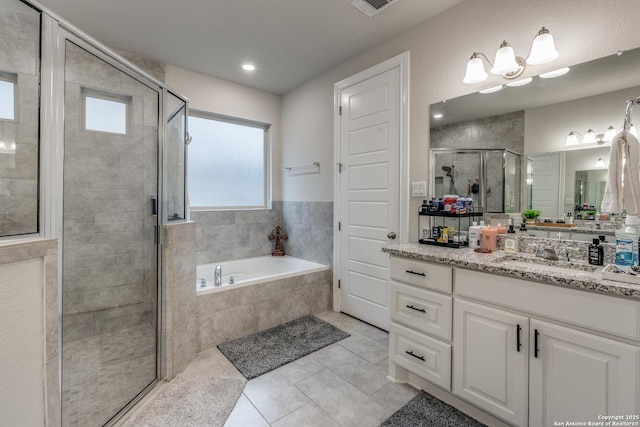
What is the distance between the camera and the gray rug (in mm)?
1513

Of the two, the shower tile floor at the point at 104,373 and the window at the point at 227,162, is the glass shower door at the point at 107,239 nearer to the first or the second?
the shower tile floor at the point at 104,373

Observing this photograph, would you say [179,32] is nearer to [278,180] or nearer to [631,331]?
[278,180]

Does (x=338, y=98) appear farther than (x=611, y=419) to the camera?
Yes

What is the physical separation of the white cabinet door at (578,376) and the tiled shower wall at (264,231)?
2.04 metres

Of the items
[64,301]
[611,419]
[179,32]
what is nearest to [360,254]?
[611,419]

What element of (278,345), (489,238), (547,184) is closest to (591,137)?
(547,184)

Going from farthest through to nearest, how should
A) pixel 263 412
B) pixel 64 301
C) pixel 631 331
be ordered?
1. pixel 263 412
2. pixel 64 301
3. pixel 631 331

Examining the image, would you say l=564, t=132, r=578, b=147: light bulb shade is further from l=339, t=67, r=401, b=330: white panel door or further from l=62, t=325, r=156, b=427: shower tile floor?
l=62, t=325, r=156, b=427: shower tile floor

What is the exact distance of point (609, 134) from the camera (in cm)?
147

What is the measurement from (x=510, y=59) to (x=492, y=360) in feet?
5.51

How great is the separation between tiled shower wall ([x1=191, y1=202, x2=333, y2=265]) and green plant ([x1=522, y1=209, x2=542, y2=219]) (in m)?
1.74

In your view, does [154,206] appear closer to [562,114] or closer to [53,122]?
[53,122]

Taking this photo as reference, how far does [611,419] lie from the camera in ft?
3.58

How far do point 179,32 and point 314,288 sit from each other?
2604 millimetres
